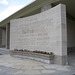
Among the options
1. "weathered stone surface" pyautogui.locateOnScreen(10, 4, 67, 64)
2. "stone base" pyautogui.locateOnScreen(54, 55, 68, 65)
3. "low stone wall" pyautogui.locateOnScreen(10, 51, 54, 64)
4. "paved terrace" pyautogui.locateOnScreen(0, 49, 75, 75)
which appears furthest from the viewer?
"low stone wall" pyautogui.locateOnScreen(10, 51, 54, 64)

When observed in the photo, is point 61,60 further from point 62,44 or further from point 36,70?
point 36,70

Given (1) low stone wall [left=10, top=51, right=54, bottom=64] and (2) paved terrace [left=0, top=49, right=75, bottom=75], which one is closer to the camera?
(2) paved terrace [left=0, top=49, right=75, bottom=75]

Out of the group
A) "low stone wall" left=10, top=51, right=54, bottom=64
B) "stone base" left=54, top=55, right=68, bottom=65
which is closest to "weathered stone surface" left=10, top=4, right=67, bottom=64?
"stone base" left=54, top=55, right=68, bottom=65

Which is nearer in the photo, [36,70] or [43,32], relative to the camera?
[36,70]

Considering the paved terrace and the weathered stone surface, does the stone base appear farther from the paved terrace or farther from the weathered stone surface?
the paved terrace

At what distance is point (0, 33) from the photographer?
24.0 meters

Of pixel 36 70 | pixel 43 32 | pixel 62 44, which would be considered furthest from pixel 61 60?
pixel 43 32

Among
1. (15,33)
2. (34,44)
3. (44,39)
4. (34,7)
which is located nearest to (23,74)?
(44,39)

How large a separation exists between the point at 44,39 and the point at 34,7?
20.0 ft

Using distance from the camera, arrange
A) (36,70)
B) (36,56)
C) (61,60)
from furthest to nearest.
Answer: (36,56) < (61,60) < (36,70)

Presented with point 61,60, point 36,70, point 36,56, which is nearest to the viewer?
point 36,70

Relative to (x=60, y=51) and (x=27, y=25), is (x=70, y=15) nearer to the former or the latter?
(x=27, y=25)

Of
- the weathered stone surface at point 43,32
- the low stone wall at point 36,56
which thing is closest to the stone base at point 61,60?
the weathered stone surface at point 43,32

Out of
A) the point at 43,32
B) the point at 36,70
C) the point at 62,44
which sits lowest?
the point at 36,70
